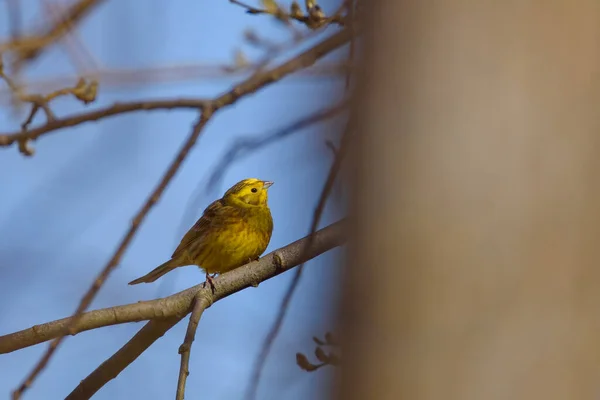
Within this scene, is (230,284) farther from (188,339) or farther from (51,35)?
(51,35)

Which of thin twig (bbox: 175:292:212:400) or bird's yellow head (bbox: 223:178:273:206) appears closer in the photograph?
thin twig (bbox: 175:292:212:400)

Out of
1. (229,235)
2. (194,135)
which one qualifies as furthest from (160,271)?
(194,135)

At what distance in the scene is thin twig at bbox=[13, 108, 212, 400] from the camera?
195 centimetres

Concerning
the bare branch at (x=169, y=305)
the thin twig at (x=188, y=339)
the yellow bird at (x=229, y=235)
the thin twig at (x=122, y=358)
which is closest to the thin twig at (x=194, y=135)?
the thin twig at (x=188, y=339)

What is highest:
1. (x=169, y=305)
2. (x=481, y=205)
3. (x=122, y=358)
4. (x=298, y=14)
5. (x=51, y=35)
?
(x=51, y=35)

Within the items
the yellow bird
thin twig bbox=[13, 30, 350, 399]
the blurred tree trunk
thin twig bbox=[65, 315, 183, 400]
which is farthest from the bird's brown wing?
the blurred tree trunk

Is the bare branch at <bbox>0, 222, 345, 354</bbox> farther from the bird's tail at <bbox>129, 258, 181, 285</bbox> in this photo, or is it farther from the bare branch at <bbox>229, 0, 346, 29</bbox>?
the bird's tail at <bbox>129, 258, 181, 285</bbox>

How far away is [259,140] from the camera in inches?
109

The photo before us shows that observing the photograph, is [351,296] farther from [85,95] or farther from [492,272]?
[85,95]

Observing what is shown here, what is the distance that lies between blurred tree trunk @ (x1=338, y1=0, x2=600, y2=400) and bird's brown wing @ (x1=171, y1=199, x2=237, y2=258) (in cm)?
421

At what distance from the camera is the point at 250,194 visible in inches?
223

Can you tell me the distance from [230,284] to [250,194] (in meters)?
2.18

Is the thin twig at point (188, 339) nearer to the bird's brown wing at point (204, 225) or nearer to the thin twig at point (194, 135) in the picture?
the thin twig at point (194, 135)

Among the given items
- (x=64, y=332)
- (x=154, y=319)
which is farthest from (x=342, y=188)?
(x=154, y=319)
